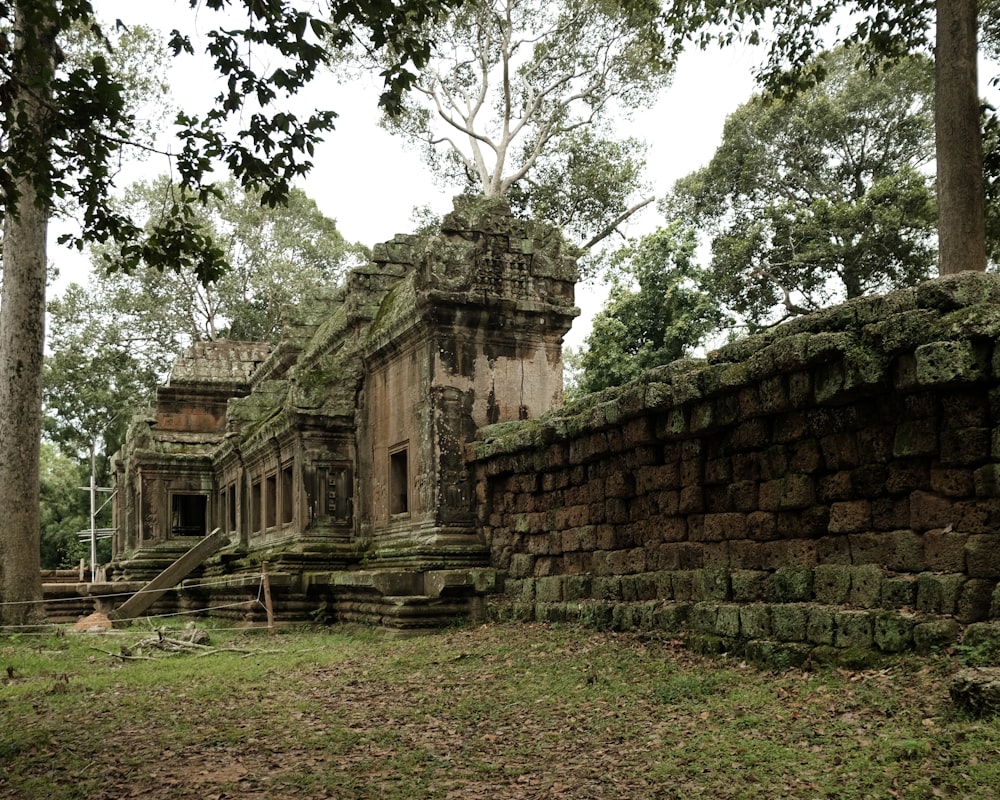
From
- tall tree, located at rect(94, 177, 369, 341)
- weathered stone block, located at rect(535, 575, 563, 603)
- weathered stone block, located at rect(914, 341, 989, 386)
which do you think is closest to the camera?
weathered stone block, located at rect(914, 341, 989, 386)

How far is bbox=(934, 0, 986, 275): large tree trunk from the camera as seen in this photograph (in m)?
10.5

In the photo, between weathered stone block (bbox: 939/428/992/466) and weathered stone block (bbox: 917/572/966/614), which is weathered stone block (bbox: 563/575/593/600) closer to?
weathered stone block (bbox: 917/572/966/614)

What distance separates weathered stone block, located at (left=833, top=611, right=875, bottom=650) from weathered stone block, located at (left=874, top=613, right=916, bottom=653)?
54 millimetres

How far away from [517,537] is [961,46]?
23.4 ft

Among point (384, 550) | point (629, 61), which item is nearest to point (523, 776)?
point (384, 550)

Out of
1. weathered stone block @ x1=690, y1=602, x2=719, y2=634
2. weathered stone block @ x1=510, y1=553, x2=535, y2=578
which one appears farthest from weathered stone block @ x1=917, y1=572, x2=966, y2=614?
weathered stone block @ x1=510, y1=553, x2=535, y2=578

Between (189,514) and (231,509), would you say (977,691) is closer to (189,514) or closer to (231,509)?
(231,509)

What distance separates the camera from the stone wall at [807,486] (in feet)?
19.8

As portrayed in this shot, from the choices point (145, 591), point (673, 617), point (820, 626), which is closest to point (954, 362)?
point (820, 626)

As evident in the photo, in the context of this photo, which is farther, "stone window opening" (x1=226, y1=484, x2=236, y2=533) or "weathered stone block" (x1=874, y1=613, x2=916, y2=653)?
"stone window opening" (x1=226, y1=484, x2=236, y2=533)

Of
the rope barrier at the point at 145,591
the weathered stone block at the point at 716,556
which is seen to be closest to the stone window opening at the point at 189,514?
the rope barrier at the point at 145,591

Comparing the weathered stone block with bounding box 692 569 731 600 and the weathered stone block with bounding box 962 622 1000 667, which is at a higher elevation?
the weathered stone block with bounding box 692 569 731 600

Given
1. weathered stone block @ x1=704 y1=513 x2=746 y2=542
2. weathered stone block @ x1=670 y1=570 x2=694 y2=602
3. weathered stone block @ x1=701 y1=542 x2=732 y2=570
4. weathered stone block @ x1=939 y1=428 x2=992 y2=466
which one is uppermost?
weathered stone block @ x1=939 y1=428 x2=992 y2=466

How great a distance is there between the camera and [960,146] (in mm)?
10609
